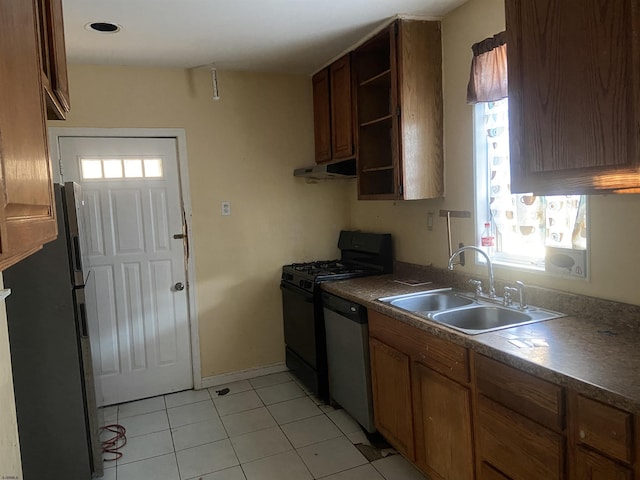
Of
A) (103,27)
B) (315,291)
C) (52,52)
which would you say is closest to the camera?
(52,52)

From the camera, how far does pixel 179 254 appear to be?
137 inches

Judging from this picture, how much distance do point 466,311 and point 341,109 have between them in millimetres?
1757

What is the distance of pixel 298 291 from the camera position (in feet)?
11.0

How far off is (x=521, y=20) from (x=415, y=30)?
1137 millimetres

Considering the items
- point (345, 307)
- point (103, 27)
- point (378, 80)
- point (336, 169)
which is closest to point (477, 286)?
point (345, 307)

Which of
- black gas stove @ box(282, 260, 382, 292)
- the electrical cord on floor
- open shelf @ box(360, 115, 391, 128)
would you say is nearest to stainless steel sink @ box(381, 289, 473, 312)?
black gas stove @ box(282, 260, 382, 292)

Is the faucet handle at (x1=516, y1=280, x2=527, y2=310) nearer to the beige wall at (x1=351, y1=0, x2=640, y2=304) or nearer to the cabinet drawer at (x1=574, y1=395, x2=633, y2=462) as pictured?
the beige wall at (x1=351, y1=0, x2=640, y2=304)

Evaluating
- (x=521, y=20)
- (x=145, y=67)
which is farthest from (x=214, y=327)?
(x=521, y=20)

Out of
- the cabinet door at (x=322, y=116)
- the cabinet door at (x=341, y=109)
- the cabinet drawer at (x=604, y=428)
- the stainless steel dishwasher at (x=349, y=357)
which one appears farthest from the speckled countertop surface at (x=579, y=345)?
the cabinet door at (x=322, y=116)

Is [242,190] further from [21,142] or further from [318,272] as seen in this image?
[21,142]

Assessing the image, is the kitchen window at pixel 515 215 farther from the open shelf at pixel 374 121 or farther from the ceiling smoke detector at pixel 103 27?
the ceiling smoke detector at pixel 103 27

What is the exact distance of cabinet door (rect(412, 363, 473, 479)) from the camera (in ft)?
6.25

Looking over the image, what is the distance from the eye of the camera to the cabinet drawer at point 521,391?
1.45 meters

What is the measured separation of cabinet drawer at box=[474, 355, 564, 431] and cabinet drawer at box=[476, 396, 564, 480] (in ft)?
0.11
